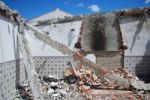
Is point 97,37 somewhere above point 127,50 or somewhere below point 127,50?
above

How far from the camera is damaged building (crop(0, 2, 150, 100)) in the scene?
8242 millimetres

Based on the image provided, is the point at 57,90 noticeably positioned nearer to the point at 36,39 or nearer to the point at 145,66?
the point at 36,39

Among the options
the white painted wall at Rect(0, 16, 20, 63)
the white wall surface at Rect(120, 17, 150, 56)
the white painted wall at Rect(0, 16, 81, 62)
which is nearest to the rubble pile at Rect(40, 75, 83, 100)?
the white painted wall at Rect(0, 16, 81, 62)

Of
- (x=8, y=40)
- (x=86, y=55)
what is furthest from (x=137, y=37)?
(x=8, y=40)

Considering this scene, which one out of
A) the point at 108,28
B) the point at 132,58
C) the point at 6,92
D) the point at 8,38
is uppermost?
the point at 108,28

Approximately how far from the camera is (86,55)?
11.6 meters

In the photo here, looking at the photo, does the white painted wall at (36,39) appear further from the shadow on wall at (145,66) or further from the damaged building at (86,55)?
the shadow on wall at (145,66)

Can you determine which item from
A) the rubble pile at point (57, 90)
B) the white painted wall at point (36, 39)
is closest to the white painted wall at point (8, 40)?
the white painted wall at point (36, 39)

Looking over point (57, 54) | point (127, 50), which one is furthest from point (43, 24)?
point (127, 50)

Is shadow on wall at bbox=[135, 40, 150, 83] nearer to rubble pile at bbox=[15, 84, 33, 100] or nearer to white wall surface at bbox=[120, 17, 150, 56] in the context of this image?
white wall surface at bbox=[120, 17, 150, 56]

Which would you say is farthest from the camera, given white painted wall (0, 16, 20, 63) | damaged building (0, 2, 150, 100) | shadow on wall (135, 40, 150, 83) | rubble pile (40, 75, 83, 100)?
shadow on wall (135, 40, 150, 83)

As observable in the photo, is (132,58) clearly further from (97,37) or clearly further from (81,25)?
(81,25)

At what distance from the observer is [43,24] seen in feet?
41.2

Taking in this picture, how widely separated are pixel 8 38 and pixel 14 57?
0.93 m
